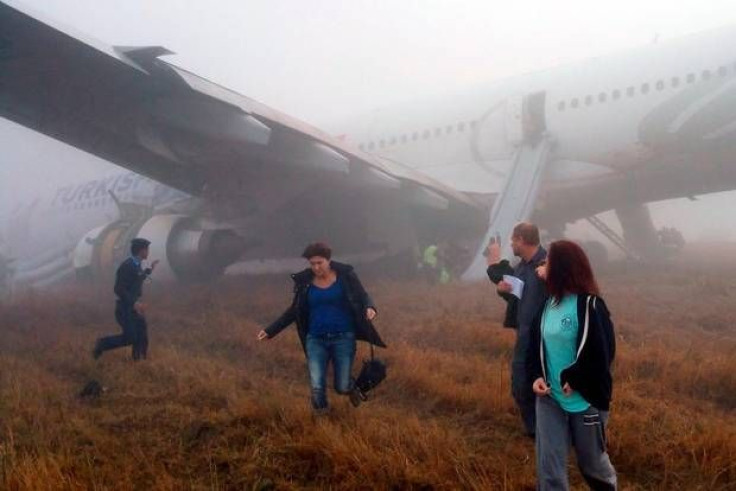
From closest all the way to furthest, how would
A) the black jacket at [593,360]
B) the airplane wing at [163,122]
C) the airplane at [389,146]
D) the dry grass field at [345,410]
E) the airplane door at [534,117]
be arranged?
1. the black jacket at [593,360]
2. the dry grass field at [345,410]
3. the airplane wing at [163,122]
4. the airplane at [389,146]
5. the airplane door at [534,117]

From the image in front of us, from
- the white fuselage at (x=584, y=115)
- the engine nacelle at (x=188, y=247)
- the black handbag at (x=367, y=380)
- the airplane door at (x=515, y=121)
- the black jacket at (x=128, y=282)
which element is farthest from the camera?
the airplane door at (x=515, y=121)

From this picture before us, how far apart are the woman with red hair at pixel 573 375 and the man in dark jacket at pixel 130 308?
5380 millimetres

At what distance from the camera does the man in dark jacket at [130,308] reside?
6.99 metres

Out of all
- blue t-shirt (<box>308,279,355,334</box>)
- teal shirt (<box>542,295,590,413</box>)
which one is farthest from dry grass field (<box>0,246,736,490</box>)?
teal shirt (<box>542,295,590,413</box>)

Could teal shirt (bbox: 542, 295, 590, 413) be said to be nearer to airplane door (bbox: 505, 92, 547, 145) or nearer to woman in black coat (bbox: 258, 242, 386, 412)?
woman in black coat (bbox: 258, 242, 386, 412)

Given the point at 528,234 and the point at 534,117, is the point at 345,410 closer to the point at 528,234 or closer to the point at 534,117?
the point at 528,234

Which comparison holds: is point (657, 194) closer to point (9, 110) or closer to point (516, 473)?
point (516, 473)

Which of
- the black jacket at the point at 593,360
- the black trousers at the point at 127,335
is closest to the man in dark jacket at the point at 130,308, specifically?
the black trousers at the point at 127,335

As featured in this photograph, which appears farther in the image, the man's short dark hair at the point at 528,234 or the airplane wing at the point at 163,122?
the airplane wing at the point at 163,122

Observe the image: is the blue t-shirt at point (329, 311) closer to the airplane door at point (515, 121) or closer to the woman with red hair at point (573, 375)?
the woman with red hair at point (573, 375)

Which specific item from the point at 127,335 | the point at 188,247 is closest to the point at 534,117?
the point at 188,247

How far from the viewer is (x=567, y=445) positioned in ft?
9.46

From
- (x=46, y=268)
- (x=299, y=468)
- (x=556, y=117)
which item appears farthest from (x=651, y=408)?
(x=46, y=268)

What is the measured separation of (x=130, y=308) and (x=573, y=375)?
563 centimetres
